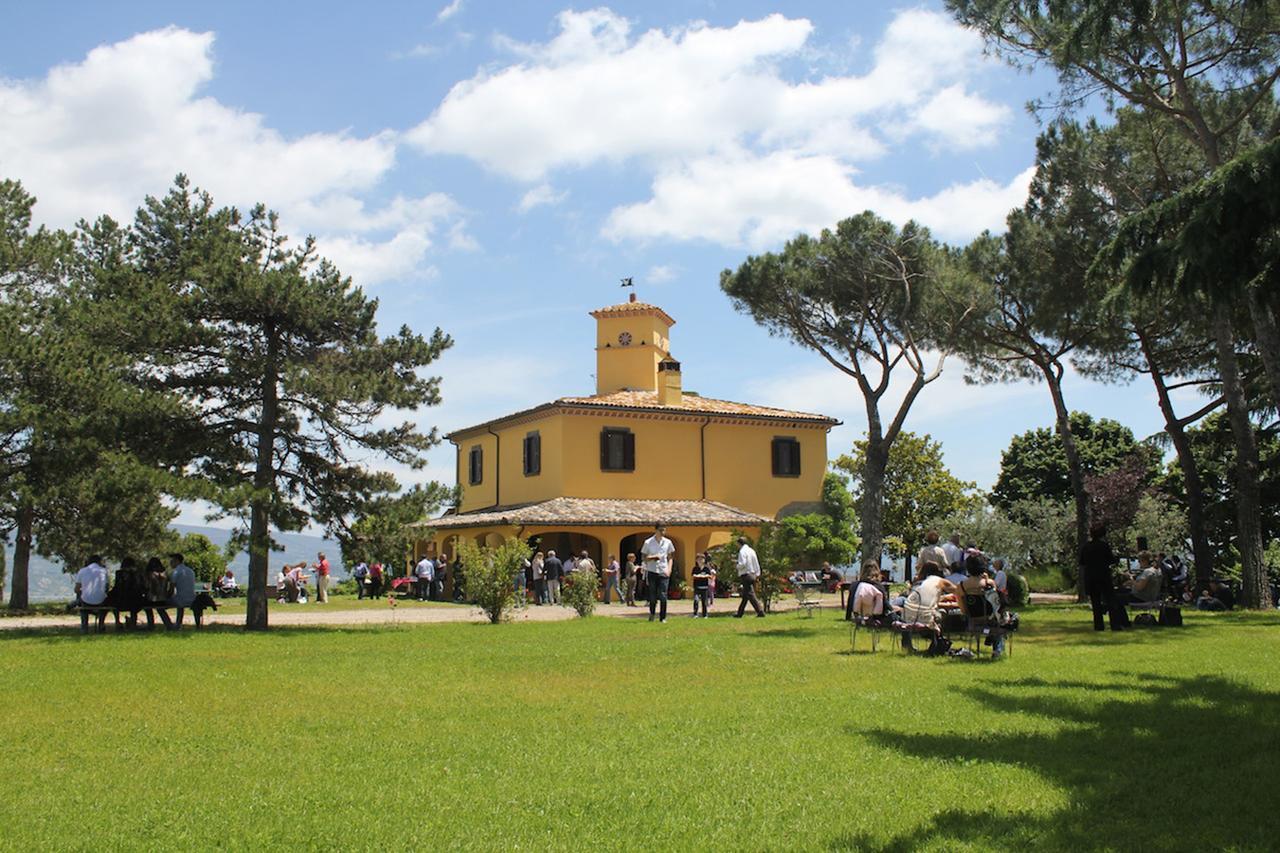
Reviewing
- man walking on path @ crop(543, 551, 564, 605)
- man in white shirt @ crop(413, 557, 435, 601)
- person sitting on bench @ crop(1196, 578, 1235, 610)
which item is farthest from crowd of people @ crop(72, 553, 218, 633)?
person sitting on bench @ crop(1196, 578, 1235, 610)

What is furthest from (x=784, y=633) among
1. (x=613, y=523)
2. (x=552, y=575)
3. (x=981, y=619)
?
(x=613, y=523)

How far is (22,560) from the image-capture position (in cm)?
2470

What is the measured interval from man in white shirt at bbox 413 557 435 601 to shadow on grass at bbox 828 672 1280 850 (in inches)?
894

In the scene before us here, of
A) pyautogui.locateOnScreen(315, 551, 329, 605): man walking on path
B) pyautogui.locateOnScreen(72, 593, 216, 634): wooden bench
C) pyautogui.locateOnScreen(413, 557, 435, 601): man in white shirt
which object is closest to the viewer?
pyautogui.locateOnScreen(72, 593, 216, 634): wooden bench

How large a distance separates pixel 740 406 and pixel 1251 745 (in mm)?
27798

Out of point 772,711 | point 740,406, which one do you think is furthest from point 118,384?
point 740,406

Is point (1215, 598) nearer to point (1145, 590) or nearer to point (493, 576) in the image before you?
point (1145, 590)

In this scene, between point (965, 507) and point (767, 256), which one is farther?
point (965, 507)

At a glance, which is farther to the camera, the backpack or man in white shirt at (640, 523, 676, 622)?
man in white shirt at (640, 523, 676, 622)

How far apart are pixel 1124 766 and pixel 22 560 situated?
83.1 ft

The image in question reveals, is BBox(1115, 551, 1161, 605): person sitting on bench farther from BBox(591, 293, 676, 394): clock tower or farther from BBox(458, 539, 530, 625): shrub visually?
BBox(591, 293, 676, 394): clock tower

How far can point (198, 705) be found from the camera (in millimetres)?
8117

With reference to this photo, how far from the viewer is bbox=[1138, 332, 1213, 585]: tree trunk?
1894cm

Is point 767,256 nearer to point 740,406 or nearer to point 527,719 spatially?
point 740,406
